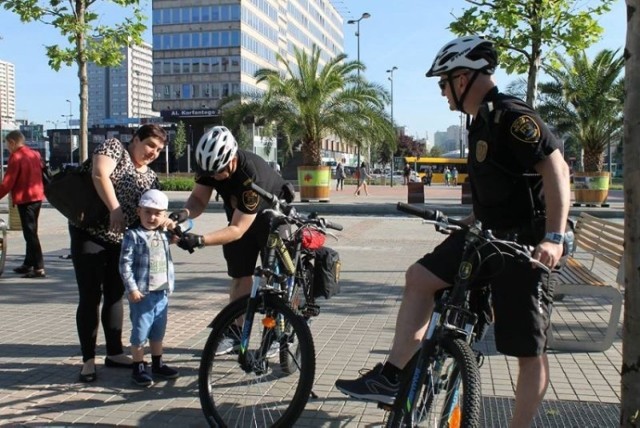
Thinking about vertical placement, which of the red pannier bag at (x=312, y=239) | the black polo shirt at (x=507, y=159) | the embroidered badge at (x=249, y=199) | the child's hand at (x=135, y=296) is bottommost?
the child's hand at (x=135, y=296)

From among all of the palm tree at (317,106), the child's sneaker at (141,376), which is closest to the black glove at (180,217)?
the child's sneaker at (141,376)

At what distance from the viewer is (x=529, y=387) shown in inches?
120

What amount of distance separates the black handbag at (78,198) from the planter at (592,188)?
2057 centimetres

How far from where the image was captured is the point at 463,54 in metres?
3.18

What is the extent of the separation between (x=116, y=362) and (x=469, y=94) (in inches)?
125

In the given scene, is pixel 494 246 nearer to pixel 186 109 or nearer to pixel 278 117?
pixel 278 117

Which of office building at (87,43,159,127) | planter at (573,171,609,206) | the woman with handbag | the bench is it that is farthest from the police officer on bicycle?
office building at (87,43,159,127)

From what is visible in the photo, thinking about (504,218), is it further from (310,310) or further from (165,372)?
(165,372)

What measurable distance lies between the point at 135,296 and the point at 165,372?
62cm

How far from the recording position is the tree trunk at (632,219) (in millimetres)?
2676

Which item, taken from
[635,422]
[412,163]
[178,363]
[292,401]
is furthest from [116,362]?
[412,163]

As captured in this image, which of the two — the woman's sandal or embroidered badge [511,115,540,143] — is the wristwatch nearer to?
embroidered badge [511,115,540,143]

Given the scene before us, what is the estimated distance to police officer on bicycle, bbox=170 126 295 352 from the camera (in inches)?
153

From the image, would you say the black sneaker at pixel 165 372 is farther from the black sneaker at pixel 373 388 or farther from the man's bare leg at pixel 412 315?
the man's bare leg at pixel 412 315
